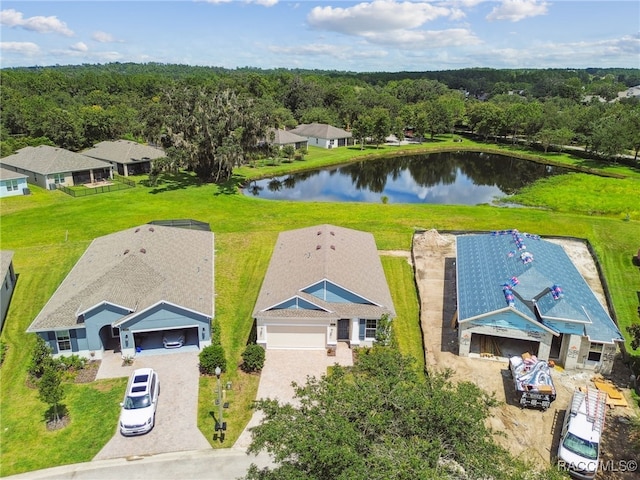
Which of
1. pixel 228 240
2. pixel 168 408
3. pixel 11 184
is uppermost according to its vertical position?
pixel 11 184

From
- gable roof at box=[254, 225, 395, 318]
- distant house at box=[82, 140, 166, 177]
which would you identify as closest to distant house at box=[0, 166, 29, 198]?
distant house at box=[82, 140, 166, 177]

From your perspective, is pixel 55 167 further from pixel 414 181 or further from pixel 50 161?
pixel 414 181

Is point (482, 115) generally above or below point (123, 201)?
above

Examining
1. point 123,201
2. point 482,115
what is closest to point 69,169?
point 123,201

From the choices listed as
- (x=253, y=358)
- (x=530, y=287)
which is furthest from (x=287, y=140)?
(x=253, y=358)

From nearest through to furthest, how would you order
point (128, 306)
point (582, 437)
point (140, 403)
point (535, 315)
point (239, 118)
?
1. point (582, 437)
2. point (140, 403)
3. point (128, 306)
4. point (535, 315)
5. point (239, 118)

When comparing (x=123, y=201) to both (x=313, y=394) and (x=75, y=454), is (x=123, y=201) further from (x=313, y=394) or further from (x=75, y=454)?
(x=313, y=394)

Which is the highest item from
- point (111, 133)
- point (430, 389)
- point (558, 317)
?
point (111, 133)

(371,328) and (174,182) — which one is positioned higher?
(174,182)
